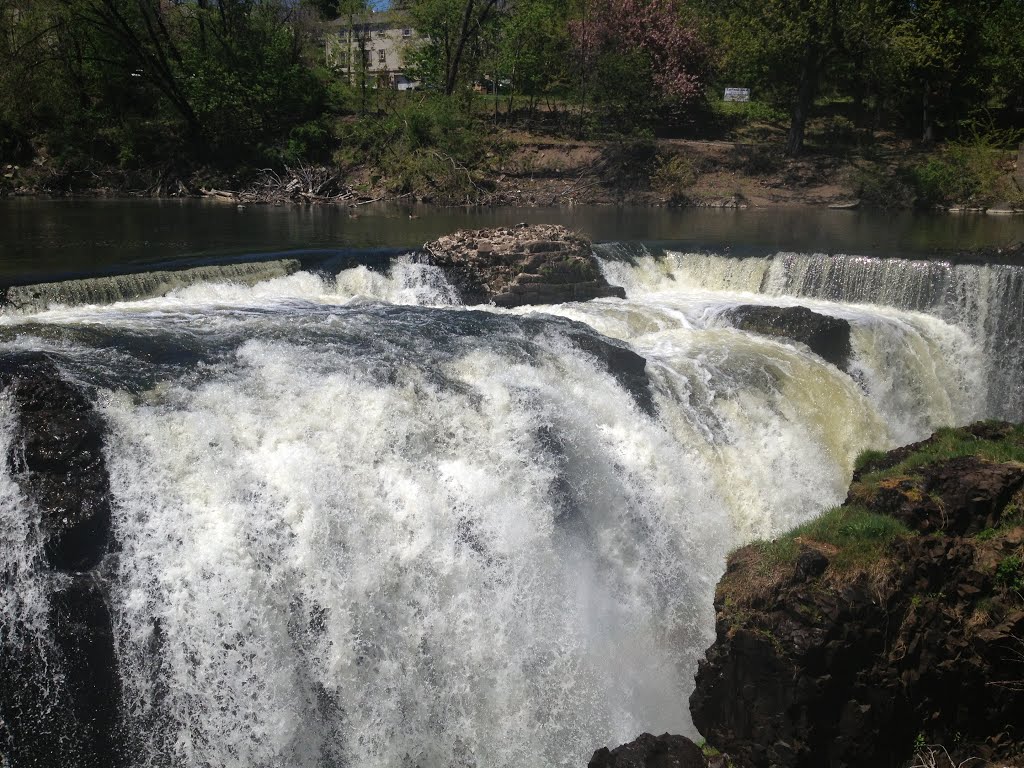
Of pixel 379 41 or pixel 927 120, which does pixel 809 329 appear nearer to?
pixel 927 120

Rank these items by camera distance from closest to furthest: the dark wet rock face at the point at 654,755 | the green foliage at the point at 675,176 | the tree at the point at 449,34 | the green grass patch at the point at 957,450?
the dark wet rock face at the point at 654,755
the green grass patch at the point at 957,450
the green foliage at the point at 675,176
the tree at the point at 449,34

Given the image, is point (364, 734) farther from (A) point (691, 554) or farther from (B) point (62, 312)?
(B) point (62, 312)

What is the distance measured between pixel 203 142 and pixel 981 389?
28.2m

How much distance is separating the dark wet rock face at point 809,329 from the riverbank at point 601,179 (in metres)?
18.6

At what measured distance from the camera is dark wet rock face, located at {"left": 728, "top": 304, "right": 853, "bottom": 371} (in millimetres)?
13125

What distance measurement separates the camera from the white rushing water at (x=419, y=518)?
6.82 m

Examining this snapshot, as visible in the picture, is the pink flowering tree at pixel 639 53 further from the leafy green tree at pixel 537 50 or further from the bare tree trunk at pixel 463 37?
the bare tree trunk at pixel 463 37

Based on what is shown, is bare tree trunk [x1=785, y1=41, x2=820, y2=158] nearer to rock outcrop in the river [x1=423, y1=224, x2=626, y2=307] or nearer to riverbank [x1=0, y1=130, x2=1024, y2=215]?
riverbank [x1=0, y1=130, x2=1024, y2=215]

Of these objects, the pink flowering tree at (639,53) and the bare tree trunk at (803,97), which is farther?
the pink flowering tree at (639,53)

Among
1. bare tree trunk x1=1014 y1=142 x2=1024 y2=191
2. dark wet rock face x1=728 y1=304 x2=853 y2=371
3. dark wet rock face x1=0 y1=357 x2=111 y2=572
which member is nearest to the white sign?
bare tree trunk x1=1014 y1=142 x2=1024 y2=191

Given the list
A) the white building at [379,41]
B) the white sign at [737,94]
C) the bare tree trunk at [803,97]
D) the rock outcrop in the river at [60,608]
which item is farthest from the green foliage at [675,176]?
the rock outcrop in the river at [60,608]

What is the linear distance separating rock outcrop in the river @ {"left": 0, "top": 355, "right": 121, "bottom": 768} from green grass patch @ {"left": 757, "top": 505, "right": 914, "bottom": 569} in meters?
5.38

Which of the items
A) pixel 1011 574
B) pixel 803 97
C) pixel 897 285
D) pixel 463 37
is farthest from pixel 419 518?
pixel 463 37

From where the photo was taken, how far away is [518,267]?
15109 mm
